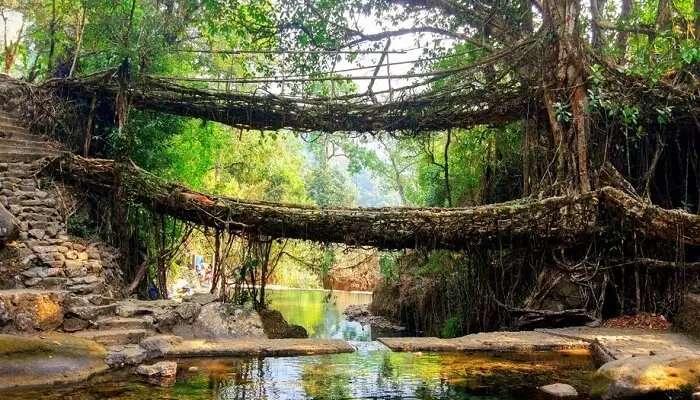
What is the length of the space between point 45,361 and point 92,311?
1.56m

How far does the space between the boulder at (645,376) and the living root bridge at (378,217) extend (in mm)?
3917

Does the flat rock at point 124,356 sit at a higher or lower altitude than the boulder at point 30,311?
lower

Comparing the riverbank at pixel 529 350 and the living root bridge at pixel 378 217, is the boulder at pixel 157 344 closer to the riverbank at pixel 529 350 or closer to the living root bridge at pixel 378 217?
the riverbank at pixel 529 350

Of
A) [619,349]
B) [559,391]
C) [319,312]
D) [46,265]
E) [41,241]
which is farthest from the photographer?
[319,312]

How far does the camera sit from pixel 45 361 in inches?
221

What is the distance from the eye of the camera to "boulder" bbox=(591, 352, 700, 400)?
4570mm

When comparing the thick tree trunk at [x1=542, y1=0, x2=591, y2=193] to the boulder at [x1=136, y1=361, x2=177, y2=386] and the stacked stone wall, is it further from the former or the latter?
the stacked stone wall

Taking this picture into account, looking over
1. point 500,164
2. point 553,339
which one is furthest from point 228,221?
point 500,164

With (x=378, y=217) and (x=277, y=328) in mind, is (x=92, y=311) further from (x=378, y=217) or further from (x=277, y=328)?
(x=378, y=217)

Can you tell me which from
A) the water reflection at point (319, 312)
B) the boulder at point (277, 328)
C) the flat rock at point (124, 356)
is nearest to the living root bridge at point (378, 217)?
the boulder at point (277, 328)

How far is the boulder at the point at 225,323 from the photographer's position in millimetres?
7832

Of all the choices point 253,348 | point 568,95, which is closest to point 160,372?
point 253,348

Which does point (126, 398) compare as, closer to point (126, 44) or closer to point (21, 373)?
point (21, 373)

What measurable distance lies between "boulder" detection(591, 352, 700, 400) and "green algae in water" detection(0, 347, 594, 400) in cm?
33
